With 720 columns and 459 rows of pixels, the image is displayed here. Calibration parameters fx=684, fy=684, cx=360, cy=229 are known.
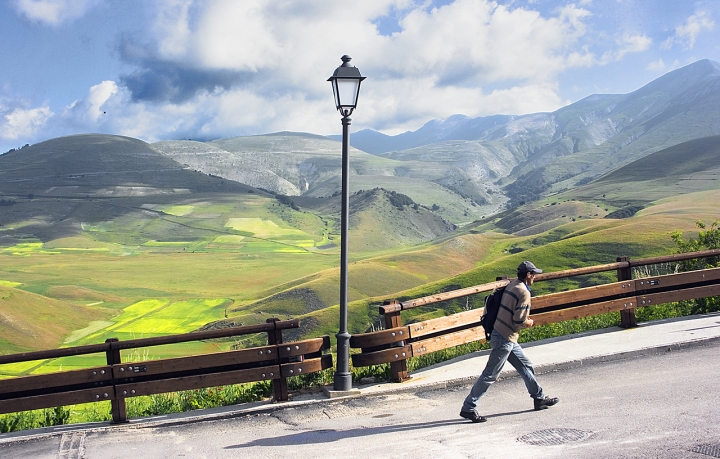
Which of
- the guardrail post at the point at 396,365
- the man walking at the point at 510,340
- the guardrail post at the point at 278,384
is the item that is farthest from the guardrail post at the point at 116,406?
the man walking at the point at 510,340

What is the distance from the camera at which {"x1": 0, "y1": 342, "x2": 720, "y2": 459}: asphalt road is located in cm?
760

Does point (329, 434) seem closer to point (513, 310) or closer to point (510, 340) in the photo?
point (510, 340)

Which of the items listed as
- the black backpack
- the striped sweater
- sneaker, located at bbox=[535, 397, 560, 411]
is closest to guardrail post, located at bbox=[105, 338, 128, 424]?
the black backpack

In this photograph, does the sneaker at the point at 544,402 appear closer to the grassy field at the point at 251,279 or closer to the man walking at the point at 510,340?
the man walking at the point at 510,340

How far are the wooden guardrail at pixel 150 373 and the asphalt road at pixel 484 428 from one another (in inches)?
21.6

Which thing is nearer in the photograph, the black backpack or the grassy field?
the black backpack

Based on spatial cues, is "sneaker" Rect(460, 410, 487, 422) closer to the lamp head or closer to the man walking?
the man walking

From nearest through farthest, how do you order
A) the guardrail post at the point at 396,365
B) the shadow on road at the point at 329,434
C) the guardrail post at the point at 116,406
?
the shadow on road at the point at 329,434 → the guardrail post at the point at 116,406 → the guardrail post at the point at 396,365

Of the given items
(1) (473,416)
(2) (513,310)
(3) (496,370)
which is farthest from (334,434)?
(2) (513,310)

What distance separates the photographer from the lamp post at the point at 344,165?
35.4 ft

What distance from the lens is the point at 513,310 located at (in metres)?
8.66

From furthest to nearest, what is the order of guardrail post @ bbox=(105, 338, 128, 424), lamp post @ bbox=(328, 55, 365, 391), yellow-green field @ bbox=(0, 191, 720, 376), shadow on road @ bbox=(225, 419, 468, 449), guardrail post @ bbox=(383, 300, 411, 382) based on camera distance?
yellow-green field @ bbox=(0, 191, 720, 376) → guardrail post @ bbox=(383, 300, 411, 382) → lamp post @ bbox=(328, 55, 365, 391) → guardrail post @ bbox=(105, 338, 128, 424) → shadow on road @ bbox=(225, 419, 468, 449)

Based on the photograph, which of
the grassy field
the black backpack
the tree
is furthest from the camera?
the grassy field

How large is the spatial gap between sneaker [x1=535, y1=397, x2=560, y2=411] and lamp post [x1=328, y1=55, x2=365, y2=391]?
3.03 meters
